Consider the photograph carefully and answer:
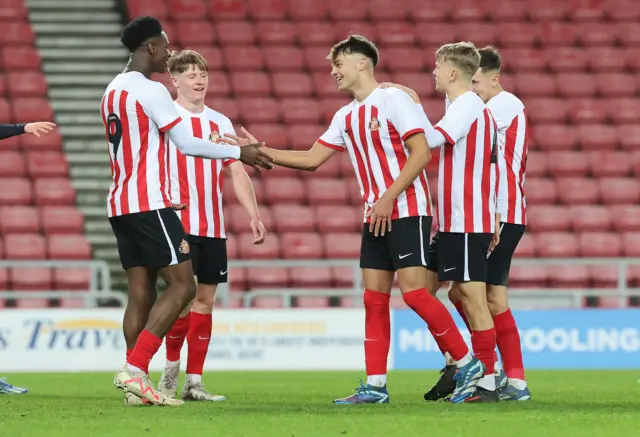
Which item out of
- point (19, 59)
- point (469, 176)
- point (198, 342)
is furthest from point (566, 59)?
point (198, 342)

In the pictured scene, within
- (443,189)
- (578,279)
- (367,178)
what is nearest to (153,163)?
(367,178)

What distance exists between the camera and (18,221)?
13.1m

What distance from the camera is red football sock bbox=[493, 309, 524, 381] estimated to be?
6309 mm

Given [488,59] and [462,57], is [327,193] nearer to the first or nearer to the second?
[488,59]

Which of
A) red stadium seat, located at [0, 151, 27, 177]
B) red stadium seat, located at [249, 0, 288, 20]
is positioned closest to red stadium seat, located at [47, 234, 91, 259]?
red stadium seat, located at [0, 151, 27, 177]

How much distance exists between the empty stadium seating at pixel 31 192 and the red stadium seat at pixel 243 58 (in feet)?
7.66

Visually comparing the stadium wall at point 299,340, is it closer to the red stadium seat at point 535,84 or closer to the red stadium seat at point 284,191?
the red stadium seat at point 284,191

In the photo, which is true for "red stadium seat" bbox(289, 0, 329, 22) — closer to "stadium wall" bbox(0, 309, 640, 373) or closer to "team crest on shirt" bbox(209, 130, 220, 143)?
"stadium wall" bbox(0, 309, 640, 373)

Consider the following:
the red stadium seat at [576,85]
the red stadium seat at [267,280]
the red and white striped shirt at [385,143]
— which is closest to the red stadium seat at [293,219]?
the red stadium seat at [267,280]

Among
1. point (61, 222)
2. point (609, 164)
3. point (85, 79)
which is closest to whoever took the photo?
point (61, 222)

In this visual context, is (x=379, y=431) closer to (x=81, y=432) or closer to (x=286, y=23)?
(x=81, y=432)

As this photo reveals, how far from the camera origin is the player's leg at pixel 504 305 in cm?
632

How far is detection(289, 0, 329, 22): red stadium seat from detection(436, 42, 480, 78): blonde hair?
1035 cm

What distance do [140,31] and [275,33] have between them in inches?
402
